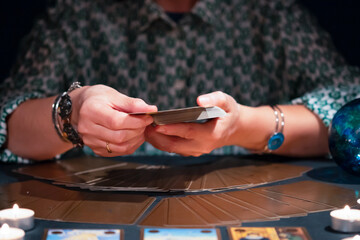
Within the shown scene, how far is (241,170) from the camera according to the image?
1059 millimetres

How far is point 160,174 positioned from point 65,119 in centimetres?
24

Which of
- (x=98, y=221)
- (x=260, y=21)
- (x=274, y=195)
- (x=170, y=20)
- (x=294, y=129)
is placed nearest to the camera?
(x=98, y=221)

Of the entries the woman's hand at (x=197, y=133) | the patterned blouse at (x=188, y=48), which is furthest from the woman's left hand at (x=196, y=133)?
the patterned blouse at (x=188, y=48)

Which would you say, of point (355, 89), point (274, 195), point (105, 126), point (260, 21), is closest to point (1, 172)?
point (105, 126)

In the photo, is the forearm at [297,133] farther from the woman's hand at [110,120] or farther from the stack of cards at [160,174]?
the woman's hand at [110,120]

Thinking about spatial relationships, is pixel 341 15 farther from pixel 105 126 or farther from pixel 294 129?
pixel 105 126

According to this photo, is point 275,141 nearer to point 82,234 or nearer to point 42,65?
point 82,234

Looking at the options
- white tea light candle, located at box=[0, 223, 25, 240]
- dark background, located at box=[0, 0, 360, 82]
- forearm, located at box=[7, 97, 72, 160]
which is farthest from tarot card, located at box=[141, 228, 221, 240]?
dark background, located at box=[0, 0, 360, 82]

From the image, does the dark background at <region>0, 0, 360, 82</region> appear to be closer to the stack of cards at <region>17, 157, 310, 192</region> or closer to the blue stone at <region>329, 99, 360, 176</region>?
the stack of cards at <region>17, 157, 310, 192</region>

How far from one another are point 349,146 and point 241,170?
0.25 m

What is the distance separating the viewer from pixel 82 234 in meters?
0.64

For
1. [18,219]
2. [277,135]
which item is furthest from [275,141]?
[18,219]

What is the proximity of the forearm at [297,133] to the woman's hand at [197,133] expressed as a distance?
18cm

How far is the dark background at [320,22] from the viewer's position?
189 centimetres
